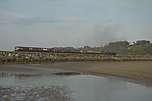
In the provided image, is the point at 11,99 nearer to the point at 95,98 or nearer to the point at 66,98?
the point at 66,98

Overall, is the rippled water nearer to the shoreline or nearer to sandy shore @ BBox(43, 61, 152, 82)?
the shoreline

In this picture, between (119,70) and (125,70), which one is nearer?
(125,70)

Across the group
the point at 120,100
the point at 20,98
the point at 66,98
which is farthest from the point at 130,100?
the point at 20,98

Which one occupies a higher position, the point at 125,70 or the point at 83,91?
the point at 83,91

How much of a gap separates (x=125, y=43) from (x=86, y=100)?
187 m

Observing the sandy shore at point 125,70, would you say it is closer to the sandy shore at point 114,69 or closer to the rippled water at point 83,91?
the sandy shore at point 114,69

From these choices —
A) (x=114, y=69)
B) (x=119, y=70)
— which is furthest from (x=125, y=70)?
(x=114, y=69)

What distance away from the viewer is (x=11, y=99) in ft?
49.5

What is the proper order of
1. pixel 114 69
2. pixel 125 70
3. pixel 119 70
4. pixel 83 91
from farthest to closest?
1. pixel 114 69
2. pixel 119 70
3. pixel 125 70
4. pixel 83 91

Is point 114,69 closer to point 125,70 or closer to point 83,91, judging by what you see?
point 125,70

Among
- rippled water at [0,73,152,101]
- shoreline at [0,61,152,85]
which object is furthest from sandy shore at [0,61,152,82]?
rippled water at [0,73,152,101]

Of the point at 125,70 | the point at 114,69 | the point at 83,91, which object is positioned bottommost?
the point at 114,69

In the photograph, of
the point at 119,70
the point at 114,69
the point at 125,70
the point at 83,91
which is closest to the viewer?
the point at 83,91

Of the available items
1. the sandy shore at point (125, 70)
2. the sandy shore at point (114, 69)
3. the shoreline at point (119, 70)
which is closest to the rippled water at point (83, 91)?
the shoreline at point (119, 70)
